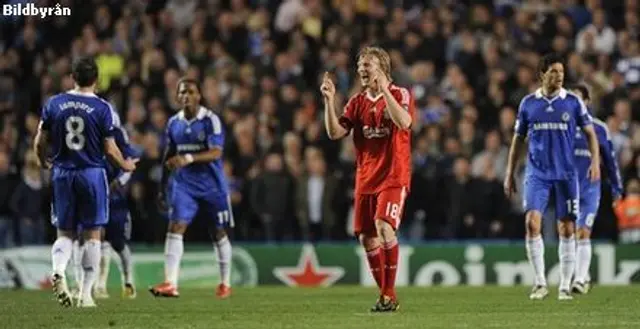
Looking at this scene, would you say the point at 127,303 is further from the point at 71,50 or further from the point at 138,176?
the point at 71,50

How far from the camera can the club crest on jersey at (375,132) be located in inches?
683

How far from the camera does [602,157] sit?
72.9 ft

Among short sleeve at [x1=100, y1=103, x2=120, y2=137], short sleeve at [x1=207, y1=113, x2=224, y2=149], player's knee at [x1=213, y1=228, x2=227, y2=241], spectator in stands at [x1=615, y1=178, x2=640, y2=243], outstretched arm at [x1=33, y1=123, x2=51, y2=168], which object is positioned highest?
short sleeve at [x1=207, y1=113, x2=224, y2=149]

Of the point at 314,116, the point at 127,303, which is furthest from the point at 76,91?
the point at 314,116

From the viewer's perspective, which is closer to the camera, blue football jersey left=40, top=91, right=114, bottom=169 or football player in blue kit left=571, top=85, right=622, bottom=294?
blue football jersey left=40, top=91, right=114, bottom=169

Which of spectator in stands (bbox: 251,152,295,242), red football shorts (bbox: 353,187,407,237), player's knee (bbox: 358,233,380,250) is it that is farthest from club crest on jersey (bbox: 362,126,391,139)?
spectator in stands (bbox: 251,152,295,242)

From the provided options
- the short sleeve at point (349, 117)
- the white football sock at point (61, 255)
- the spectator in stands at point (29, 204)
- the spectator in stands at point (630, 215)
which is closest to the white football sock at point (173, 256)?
the white football sock at point (61, 255)

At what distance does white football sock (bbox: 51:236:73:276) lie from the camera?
17.5 m

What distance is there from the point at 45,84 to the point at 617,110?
9.62m

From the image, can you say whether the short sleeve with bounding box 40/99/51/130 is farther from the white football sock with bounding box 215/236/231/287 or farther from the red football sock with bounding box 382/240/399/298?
the white football sock with bounding box 215/236/231/287

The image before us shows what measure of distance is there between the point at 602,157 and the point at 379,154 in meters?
5.61

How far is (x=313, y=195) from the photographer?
92.4 ft

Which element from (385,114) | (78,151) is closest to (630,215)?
(385,114)

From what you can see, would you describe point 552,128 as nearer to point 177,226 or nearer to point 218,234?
point 218,234
